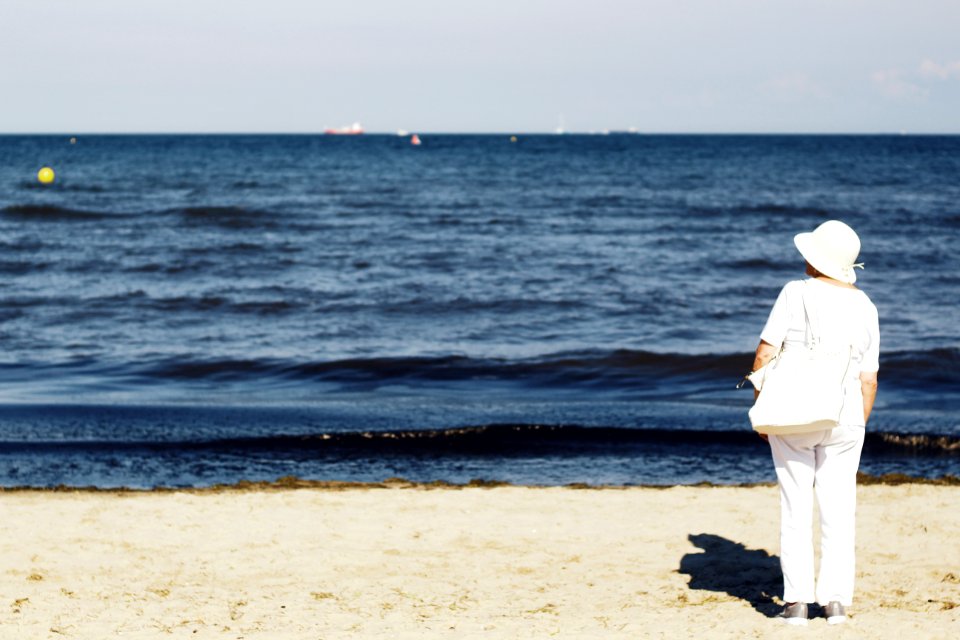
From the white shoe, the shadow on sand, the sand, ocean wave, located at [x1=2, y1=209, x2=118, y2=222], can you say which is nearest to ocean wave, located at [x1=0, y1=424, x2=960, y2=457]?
the sand

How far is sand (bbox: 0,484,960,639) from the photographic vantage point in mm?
4855

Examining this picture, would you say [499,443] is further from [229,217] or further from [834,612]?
[229,217]

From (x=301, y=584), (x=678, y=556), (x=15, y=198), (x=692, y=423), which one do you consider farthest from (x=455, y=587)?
(x=15, y=198)

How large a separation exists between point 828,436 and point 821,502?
33 centimetres

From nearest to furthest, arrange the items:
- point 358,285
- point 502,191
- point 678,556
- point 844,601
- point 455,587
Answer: point 844,601, point 455,587, point 678,556, point 358,285, point 502,191

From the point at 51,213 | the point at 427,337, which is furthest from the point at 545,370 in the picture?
the point at 51,213

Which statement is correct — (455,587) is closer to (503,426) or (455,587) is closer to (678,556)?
(678,556)

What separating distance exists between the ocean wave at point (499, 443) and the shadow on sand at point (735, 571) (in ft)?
9.77

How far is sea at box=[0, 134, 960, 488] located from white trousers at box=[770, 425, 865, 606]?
12.4 feet

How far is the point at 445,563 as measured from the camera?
5.93m

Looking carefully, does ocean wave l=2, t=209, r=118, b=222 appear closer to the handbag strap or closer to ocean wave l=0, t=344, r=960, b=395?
ocean wave l=0, t=344, r=960, b=395

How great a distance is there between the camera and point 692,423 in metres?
10.1

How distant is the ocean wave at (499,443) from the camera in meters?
9.30

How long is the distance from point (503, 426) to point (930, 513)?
4009mm
